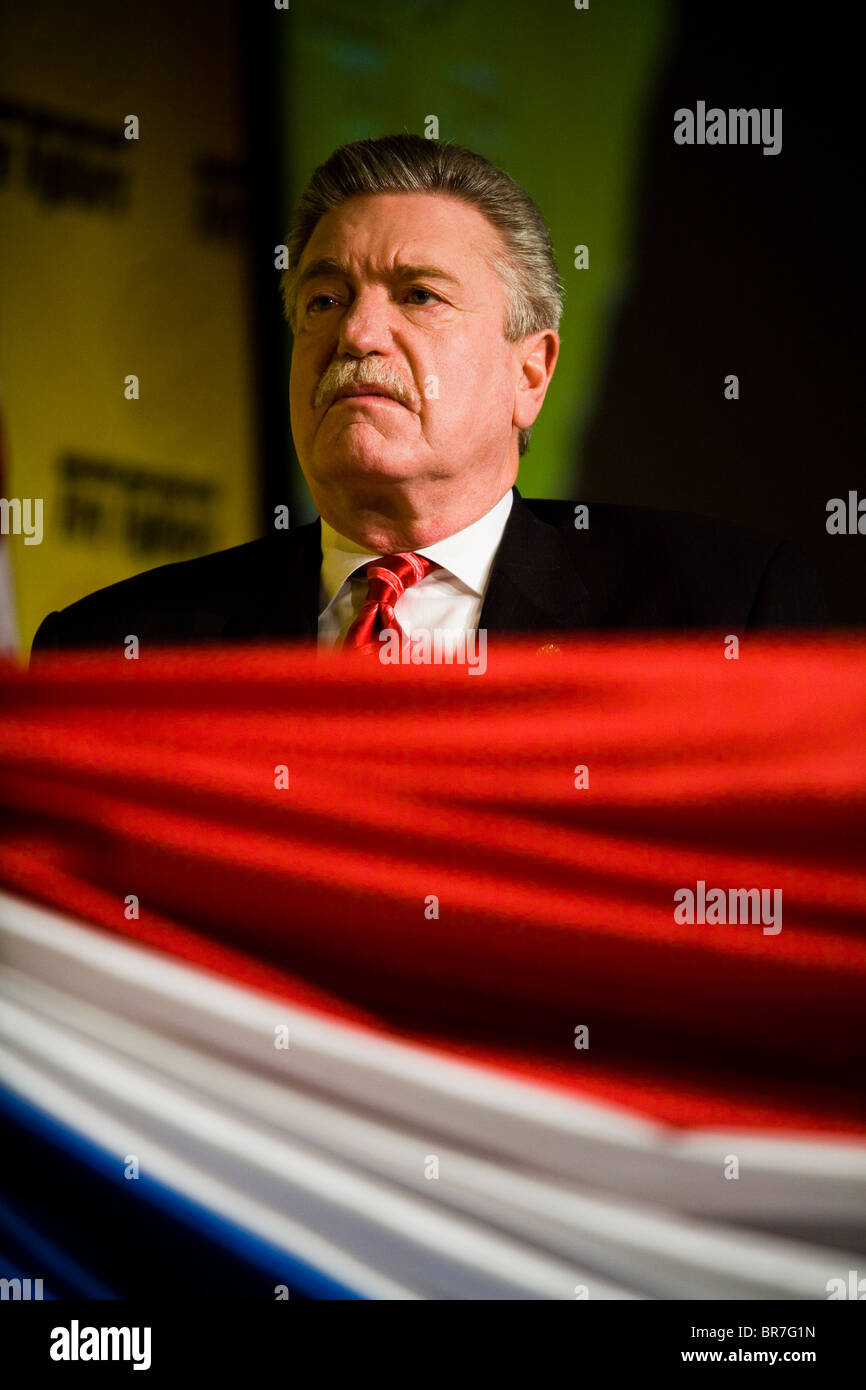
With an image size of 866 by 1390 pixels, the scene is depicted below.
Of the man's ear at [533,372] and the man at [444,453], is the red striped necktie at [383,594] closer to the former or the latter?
the man at [444,453]

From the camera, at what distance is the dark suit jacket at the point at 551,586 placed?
1713 mm

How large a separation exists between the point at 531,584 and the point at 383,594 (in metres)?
0.20

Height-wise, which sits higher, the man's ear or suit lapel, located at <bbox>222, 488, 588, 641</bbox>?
the man's ear

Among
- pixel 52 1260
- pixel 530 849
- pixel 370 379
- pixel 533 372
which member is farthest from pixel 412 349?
pixel 52 1260

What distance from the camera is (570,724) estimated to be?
1.62 meters

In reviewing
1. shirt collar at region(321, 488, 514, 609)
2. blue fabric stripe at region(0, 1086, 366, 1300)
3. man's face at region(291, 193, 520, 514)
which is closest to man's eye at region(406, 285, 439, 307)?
man's face at region(291, 193, 520, 514)

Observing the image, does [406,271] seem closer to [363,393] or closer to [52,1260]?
[363,393]

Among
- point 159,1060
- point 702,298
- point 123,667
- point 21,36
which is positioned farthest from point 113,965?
point 21,36

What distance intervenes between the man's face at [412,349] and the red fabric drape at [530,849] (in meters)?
0.27

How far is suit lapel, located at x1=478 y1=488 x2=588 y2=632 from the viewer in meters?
1.71

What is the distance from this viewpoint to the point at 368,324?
170 cm

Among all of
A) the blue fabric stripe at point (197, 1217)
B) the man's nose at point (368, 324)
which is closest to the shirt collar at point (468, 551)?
the man's nose at point (368, 324)

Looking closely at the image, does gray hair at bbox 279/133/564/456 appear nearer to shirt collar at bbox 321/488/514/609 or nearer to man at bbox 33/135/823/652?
man at bbox 33/135/823/652
